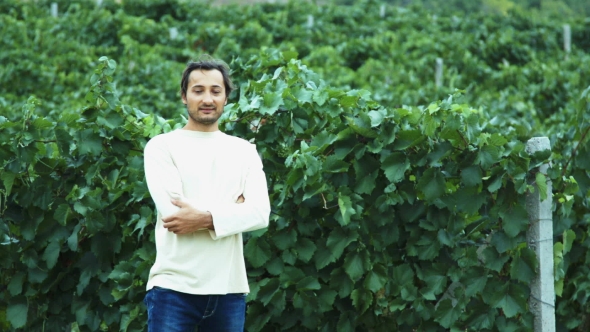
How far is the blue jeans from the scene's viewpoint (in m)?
3.02

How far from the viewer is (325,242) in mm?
4121

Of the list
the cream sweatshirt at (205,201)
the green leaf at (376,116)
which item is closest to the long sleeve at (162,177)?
the cream sweatshirt at (205,201)

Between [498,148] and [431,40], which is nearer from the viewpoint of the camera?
[498,148]

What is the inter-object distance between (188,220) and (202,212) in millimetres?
51

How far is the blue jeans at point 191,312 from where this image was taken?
3.02m

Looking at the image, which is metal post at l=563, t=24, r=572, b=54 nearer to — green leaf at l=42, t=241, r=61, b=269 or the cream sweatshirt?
green leaf at l=42, t=241, r=61, b=269

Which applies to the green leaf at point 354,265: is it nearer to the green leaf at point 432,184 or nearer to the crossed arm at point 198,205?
the green leaf at point 432,184

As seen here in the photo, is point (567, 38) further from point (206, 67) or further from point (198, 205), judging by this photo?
point (198, 205)

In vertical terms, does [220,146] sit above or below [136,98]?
above

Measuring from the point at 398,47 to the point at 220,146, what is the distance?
1283cm

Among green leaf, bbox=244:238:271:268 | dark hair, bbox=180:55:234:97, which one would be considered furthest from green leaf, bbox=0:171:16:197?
dark hair, bbox=180:55:234:97

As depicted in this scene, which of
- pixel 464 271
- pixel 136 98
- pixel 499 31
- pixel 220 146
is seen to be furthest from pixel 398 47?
pixel 220 146

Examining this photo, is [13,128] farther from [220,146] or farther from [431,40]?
[431,40]

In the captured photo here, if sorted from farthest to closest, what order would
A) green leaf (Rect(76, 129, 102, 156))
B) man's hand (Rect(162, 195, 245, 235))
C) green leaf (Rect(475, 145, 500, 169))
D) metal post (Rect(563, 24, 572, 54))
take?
metal post (Rect(563, 24, 572, 54)), green leaf (Rect(76, 129, 102, 156)), green leaf (Rect(475, 145, 500, 169)), man's hand (Rect(162, 195, 245, 235))
